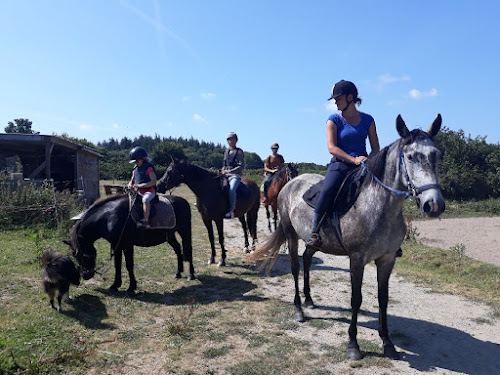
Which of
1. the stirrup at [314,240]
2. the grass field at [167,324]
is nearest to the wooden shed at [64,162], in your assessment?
the grass field at [167,324]

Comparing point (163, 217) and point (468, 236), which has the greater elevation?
point (163, 217)

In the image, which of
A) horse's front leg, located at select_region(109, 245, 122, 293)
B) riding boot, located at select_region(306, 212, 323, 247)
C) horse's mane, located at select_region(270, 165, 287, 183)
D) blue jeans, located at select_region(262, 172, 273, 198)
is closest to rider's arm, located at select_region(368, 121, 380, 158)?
riding boot, located at select_region(306, 212, 323, 247)

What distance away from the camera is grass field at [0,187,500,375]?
3.63m

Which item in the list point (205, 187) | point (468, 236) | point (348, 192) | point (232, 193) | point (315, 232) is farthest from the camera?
point (468, 236)

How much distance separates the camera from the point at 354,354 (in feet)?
12.7

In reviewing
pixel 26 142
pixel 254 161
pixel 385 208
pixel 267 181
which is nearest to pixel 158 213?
pixel 385 208

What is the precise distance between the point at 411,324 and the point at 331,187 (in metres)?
2.51

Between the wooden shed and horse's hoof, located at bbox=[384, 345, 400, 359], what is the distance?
16.3m

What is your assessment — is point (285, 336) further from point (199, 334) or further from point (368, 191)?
point (368, 191)

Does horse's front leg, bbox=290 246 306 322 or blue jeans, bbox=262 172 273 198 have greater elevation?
blue jeans, bbox=262 172 273 198

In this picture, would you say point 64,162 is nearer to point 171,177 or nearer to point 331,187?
point 171,177

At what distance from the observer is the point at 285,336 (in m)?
4.45

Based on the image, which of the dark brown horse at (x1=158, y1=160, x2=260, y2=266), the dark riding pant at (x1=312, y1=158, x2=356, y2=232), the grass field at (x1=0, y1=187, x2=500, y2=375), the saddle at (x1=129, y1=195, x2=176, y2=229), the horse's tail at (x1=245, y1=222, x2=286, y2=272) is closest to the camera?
the grass field at (x1=0, y1=187, x2=500, y2=375)

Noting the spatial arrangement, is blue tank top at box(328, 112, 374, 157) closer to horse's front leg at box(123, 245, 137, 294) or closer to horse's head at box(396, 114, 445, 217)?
horse's head at box(396, 114, 445, 217)
